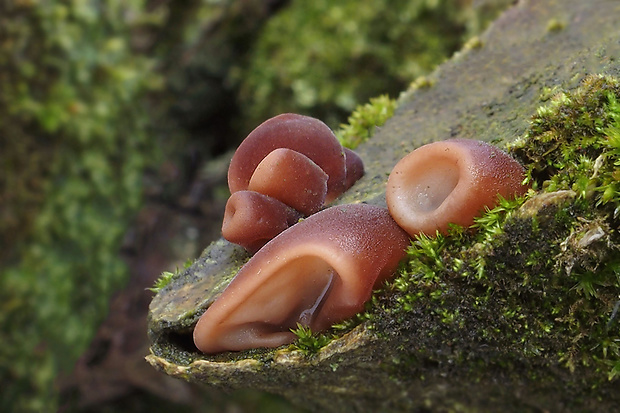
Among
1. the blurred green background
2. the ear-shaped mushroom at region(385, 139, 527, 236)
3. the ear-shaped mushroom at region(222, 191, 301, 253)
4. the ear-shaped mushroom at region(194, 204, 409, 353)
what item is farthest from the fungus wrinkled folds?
the blurred green background

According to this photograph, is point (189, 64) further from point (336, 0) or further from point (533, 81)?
point (533, 81)

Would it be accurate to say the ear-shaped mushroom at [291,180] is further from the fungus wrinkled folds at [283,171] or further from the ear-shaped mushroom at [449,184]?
the ear-shaped mushroom at [449,184]

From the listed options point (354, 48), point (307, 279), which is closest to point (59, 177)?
point (354, 48)

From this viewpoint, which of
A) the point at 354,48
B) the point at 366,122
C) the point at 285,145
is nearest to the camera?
the point at 285,145

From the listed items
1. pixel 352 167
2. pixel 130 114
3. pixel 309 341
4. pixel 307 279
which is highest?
pixel 130 114

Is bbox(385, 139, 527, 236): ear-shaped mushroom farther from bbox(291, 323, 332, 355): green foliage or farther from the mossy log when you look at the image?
bbox(291, 323, 332, 355): green foliage

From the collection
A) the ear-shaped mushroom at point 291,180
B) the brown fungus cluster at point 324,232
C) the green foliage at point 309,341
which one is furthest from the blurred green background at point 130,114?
the green foliage at point 309,341

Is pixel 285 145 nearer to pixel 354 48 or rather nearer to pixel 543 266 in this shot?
pixel 543 266
